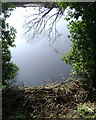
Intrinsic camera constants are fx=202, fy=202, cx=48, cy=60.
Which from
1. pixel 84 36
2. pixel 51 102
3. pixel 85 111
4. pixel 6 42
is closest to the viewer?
pixel 85 111

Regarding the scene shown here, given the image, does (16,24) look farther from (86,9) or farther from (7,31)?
(86,9)

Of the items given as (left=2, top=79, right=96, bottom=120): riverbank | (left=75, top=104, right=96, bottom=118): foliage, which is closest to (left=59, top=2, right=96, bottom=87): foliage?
(left=2, top=79, right=96, bottom=120): riverbank

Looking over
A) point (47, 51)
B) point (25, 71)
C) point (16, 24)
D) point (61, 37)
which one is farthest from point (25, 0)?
point (25, 71)

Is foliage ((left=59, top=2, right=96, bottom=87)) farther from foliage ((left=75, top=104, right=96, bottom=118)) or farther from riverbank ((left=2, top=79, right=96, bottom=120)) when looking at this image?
foliage ((left=75, top=104, right=96, bottom=118))

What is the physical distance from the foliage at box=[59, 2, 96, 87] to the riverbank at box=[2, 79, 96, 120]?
1.20ft

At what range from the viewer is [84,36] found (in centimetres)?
468

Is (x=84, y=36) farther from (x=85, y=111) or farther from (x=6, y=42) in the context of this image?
(x=6, y=42)

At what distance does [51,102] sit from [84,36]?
169 cm

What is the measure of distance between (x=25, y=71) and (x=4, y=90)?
4.00 metres

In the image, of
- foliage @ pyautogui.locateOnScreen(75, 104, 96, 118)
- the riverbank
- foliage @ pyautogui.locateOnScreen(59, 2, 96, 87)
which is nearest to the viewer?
foliage @ pyautogui.locateOnScreen(75, 104, 96, 118)

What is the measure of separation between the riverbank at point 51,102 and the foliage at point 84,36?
0.37 m

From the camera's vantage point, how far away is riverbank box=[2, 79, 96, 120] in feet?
12.7

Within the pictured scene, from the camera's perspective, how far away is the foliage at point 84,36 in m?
4.55

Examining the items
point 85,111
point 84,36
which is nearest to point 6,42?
point 84,36
